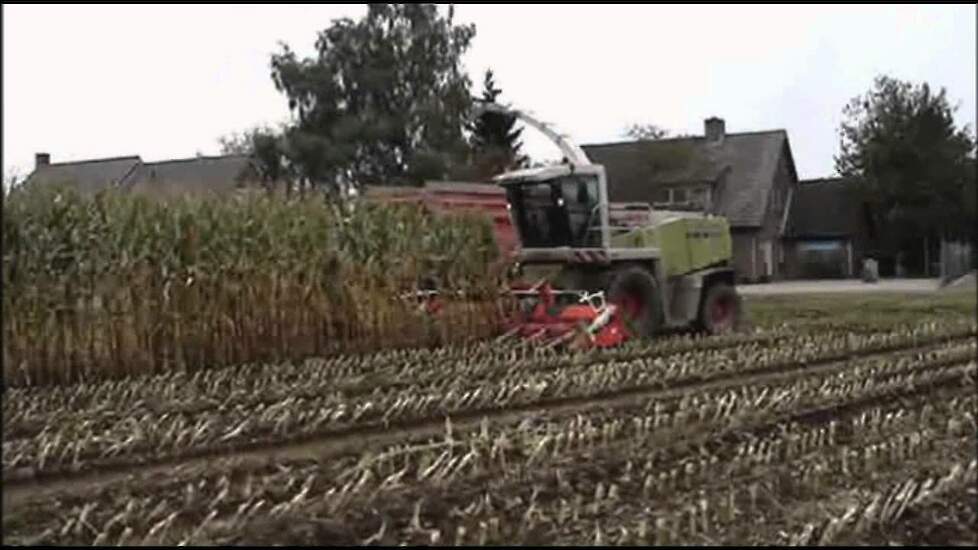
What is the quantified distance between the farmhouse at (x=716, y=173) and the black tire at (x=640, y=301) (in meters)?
30.0

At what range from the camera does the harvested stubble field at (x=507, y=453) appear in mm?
5711

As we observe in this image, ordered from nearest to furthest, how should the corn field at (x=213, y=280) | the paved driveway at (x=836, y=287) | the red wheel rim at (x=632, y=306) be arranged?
the corn field at (x=213, y=280) → the red wheel rim at (x=632, y=306) → the paved driveway at (x=836, y=287)

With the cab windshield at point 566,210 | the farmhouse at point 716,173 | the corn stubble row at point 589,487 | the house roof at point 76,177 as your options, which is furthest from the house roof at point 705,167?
the corn stubble row at point 589,487

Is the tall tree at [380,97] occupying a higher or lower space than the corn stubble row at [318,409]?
higher

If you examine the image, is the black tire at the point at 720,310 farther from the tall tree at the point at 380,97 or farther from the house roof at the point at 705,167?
the house roof at the point at 705,167

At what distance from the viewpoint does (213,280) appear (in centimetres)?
1381

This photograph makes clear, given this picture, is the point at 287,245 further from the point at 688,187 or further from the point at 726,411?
the point at 688,187

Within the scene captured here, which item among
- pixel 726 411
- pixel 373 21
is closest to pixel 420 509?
pixel 726 411

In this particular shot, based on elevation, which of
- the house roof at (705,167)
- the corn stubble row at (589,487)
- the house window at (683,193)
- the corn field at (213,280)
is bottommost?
the corn stubble row at (589,487)

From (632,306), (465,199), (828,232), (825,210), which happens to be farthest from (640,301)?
(825,210)

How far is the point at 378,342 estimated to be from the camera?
15.1 m

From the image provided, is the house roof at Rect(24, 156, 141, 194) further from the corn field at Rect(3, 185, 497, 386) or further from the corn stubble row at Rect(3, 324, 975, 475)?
the corn stubble row at Rect(3, 324, 975, 475)

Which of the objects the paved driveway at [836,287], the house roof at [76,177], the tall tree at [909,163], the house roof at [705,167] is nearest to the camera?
the house roof at [76,177]

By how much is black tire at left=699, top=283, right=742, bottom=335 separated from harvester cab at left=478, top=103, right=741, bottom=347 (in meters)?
0.03
